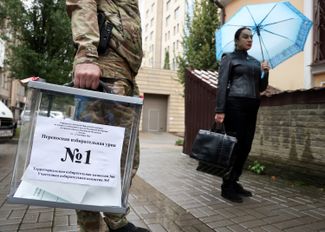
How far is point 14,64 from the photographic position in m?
15.7

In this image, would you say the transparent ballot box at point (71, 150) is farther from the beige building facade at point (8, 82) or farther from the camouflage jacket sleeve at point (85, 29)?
the beige building facade at point (8, 82)

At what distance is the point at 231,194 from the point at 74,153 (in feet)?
8.77

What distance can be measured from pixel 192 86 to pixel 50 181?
6.80 metres

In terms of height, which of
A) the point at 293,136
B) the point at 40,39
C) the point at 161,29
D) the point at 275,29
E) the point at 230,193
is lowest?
the point at 230,193

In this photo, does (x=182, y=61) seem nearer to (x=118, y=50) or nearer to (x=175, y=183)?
(x=175, y=183)

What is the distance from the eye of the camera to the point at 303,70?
23.6 ft

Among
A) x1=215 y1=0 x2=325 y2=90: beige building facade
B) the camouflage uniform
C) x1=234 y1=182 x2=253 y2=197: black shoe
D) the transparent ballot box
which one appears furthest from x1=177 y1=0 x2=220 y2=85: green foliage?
the transparent ballot box

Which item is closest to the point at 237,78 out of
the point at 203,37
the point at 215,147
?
the point at 215,147

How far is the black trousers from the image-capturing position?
3.97 meters

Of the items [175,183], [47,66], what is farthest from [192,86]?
[47,66]

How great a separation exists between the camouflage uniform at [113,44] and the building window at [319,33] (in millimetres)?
5356

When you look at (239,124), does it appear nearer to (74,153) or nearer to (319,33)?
(74,153)

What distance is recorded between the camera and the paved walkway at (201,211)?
308 cm

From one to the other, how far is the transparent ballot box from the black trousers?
2239 mm
